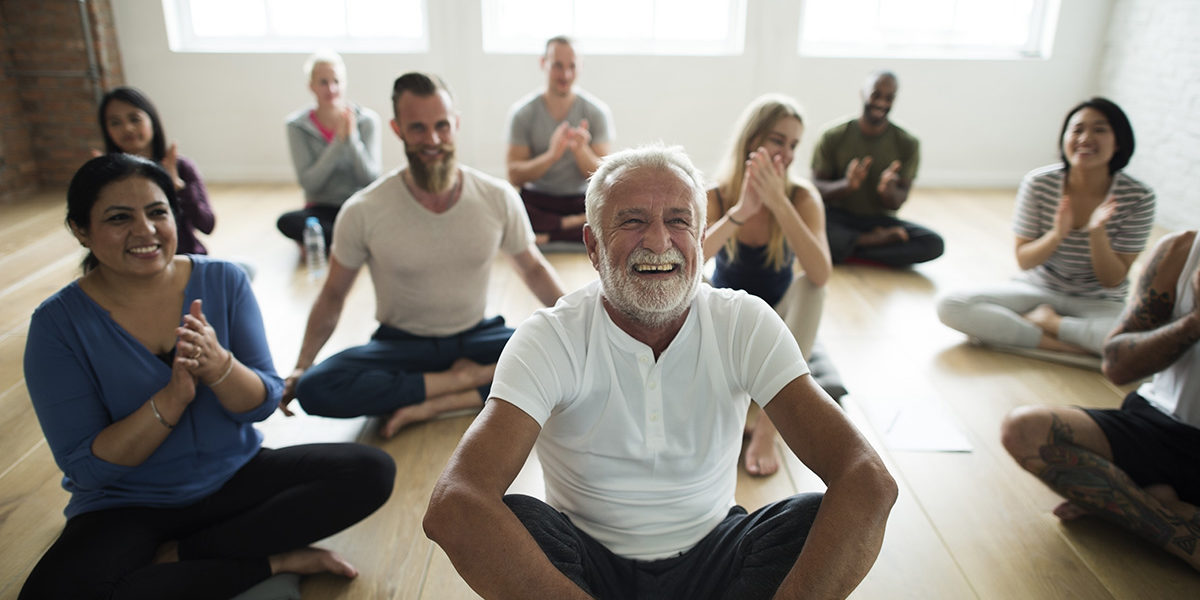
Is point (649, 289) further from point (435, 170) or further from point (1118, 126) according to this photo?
point (1118, 126)

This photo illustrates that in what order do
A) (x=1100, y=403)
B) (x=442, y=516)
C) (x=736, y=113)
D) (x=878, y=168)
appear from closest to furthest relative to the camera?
(x=442, y=516)
(x=1100, y=403)
(x=878, y=168)
(x=736, y=113)

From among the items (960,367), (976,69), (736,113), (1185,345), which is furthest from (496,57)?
(1185,345)

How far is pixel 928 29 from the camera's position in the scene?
248 inches

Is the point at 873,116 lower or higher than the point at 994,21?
lower

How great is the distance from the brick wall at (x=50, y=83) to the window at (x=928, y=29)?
16.4ft

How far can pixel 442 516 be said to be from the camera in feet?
4.50

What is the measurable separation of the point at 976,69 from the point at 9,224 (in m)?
6.53

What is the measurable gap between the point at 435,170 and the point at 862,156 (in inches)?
109

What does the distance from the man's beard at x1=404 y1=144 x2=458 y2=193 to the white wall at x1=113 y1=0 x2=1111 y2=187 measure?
370cm

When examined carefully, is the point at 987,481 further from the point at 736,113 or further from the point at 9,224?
the point at 9,224

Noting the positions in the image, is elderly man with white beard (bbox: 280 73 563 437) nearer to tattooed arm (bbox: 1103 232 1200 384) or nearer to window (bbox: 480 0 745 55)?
tattooed arm (bbox: 1103 232 1200 384)

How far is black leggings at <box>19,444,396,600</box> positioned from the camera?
1683 mm

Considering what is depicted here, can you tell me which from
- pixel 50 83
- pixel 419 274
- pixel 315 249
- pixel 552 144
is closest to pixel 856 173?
pixel 552 144

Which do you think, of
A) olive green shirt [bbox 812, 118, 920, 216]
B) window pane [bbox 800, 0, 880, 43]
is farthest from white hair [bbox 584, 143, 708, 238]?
window pane [bbox 800, 0, 880, 43]
